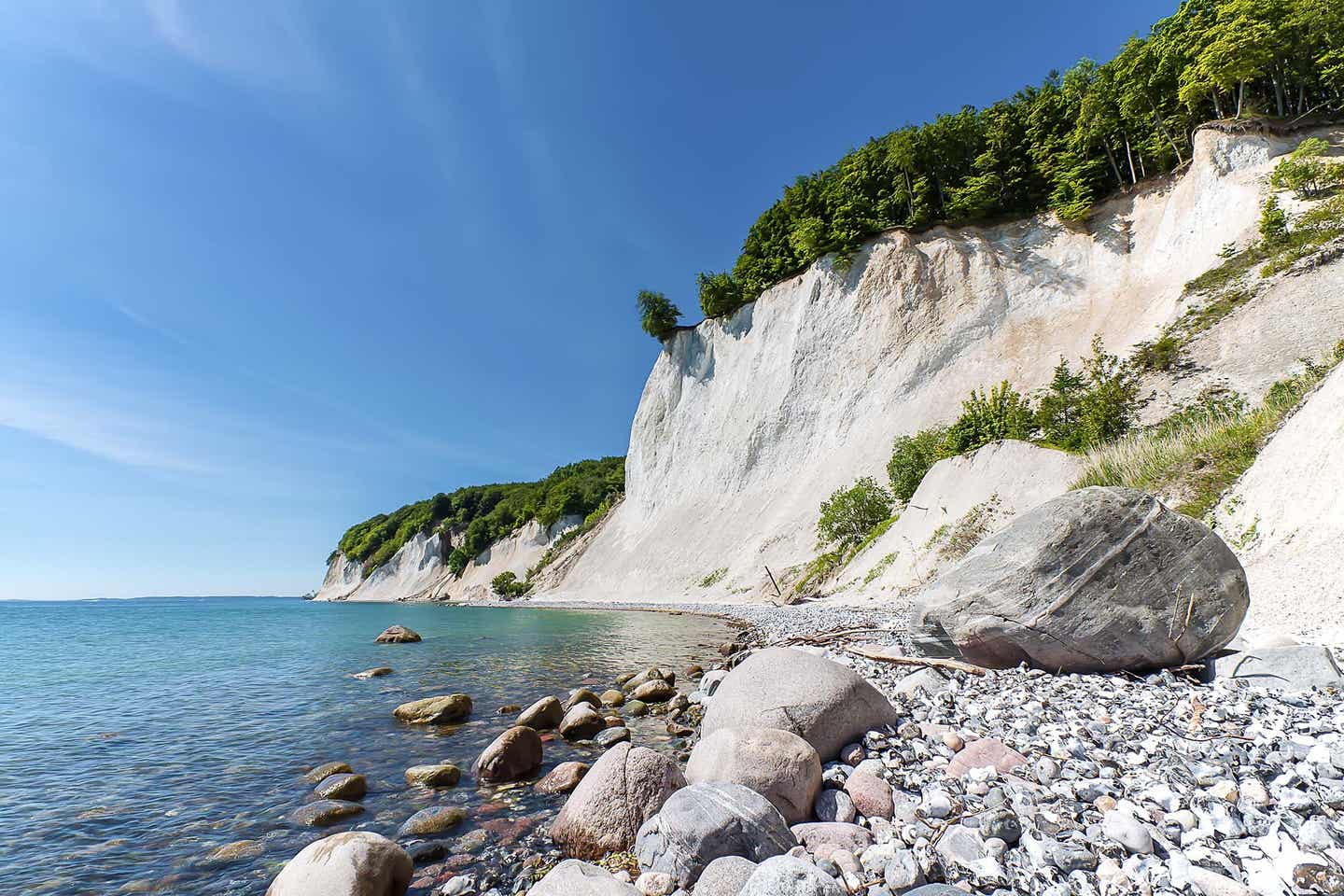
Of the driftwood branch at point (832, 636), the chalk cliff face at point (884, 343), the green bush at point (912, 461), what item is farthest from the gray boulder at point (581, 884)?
the chalk cliff face at point (884, 343)

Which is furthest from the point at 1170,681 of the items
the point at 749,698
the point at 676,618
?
the point at 676,618

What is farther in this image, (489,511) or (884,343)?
(489,511)

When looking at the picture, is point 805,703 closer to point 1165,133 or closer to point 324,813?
point 324,813

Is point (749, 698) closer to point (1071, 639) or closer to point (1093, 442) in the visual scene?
point (1071, 639)

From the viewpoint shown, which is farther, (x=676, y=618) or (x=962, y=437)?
(x=676, y=618)

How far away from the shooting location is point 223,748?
899cm

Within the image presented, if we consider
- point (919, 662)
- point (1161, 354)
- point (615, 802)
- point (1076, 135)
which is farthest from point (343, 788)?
point (1076, 135)

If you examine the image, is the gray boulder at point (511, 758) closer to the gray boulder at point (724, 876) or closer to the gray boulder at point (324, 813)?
the gray boulder at point (324, 813)

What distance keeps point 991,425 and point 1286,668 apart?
22180mm

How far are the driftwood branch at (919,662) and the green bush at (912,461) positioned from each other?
819 inches

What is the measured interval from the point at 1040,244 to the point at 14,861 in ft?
154

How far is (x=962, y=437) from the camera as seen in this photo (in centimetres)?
2591

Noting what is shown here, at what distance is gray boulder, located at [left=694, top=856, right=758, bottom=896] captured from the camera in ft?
12.0

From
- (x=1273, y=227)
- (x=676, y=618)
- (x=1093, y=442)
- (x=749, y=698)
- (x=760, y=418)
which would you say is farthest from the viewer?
(x=760, y=418)
